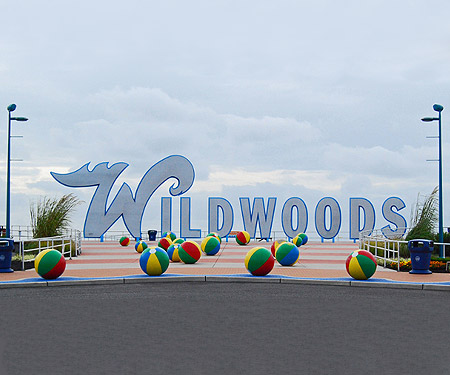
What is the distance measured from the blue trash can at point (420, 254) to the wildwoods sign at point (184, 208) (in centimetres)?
1941

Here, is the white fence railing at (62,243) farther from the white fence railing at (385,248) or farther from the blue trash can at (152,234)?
the blue trash can at (152,234)

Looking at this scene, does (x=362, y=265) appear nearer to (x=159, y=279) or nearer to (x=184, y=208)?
(x=159, y=279)

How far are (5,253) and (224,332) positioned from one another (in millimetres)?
11136

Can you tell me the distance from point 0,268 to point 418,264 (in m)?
12.3

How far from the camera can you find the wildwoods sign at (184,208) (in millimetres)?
38094

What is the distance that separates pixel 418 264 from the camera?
58.4ft

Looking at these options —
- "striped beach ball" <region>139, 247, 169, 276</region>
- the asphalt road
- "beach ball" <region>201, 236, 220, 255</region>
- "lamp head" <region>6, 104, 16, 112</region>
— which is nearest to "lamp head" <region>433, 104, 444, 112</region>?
"beach ball" <region>201, 236, 220, 255</region>

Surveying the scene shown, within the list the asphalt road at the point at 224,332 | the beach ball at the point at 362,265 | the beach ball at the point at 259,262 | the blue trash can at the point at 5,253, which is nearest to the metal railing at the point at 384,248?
the beach ball at the point at 362,265

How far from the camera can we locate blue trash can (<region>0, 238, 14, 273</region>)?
57.5 ft

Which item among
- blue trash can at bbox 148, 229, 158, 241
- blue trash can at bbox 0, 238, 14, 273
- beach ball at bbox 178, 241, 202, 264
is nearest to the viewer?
blue trash can at bbox 0, 238, 14, 273

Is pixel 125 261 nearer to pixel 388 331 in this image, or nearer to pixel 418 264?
pixel 418 264

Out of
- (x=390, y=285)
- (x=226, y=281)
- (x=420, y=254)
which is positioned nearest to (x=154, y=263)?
(x=226, y=281)

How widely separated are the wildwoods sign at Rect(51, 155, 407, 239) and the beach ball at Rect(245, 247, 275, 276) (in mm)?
22454

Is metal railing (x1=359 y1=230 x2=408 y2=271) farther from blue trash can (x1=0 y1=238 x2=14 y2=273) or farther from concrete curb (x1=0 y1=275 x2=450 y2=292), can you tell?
blue trash can (x1=0 y1=238 x2=14 y2=273)
